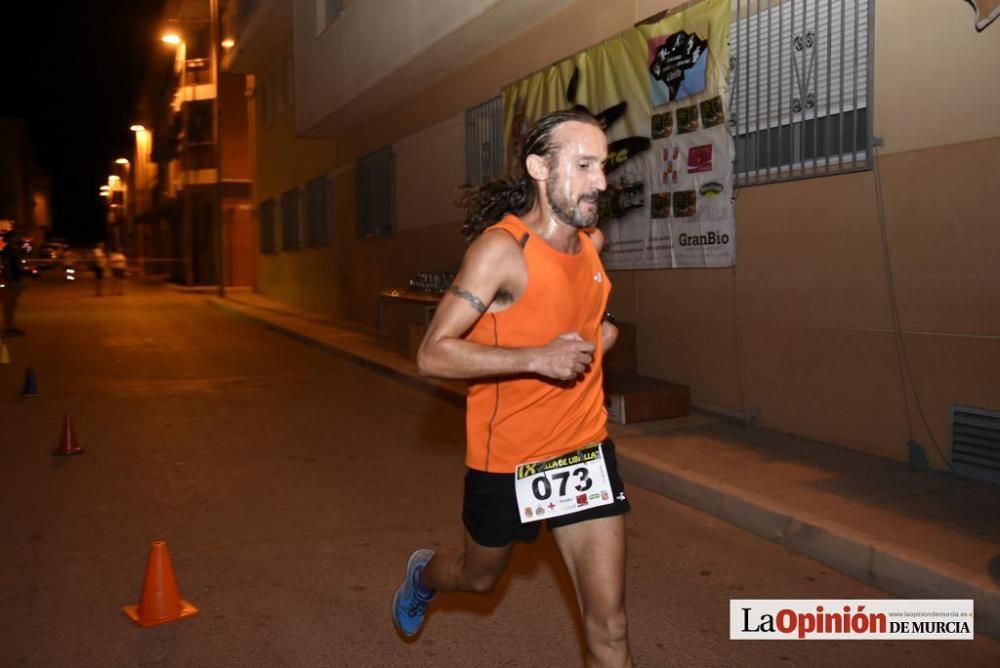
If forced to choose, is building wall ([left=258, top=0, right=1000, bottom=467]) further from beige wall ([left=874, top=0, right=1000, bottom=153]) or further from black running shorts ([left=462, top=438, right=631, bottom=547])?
black running shorts ([left=462, top=438, right=631, bottom=547])

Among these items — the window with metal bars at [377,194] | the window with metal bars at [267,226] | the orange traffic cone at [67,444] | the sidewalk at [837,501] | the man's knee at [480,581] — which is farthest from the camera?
the window with metal bars at [267,226]

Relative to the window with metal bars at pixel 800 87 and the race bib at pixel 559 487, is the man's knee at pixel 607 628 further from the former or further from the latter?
the window with metal bars at pixel 800 87

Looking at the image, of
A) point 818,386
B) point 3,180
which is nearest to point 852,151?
point 818,386

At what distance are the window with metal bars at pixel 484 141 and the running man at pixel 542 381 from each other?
383 inches

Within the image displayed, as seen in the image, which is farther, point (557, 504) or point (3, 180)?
point (3, 180)

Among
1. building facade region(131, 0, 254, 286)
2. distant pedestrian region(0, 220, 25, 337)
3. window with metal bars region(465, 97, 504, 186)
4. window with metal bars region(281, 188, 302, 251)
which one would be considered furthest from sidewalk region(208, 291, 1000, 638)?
building facade region(131, 0, 254, 286)

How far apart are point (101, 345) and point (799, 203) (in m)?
13.5

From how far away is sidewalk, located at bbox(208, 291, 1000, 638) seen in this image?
471 cm

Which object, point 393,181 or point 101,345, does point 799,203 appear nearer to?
point 393,181

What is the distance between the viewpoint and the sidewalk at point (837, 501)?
15.5ft

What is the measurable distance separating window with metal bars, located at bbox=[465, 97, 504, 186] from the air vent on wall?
7730mm

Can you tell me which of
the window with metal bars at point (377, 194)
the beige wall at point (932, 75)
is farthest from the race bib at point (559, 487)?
the window with metal bars at point (377, 194)

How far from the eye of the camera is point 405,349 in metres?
15.2

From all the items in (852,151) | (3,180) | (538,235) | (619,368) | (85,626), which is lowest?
(85,626)
